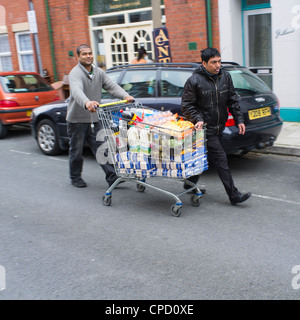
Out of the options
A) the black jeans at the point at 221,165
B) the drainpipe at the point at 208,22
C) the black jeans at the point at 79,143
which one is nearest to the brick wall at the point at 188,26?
the drainpipe at the point at 208,22

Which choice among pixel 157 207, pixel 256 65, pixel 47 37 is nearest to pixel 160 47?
pixel 256 65

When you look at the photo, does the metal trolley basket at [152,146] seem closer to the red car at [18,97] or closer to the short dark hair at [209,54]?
the short dark hair at [209,54]

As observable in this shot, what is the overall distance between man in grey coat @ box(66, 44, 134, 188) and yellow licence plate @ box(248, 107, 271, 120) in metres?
1.94

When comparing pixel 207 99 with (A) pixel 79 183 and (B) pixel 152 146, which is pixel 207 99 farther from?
(A) pixel 79 183

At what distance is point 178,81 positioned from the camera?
6887 mm

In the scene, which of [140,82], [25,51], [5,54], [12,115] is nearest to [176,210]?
[140,82]

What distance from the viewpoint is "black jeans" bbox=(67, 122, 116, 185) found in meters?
6.15

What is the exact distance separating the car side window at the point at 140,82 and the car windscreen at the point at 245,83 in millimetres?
1298

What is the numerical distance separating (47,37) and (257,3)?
7.91 meters

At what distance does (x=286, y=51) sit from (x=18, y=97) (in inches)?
253

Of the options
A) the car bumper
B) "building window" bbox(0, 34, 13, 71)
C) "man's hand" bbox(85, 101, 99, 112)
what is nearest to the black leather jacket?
"man's hand" bbox(85, 101, 99, 112)

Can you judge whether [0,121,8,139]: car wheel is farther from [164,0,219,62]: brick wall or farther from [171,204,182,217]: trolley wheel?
[171,204,182,217]: trolley wheel

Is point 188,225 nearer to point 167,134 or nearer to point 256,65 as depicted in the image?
point 167,134

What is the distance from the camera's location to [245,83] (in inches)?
269
